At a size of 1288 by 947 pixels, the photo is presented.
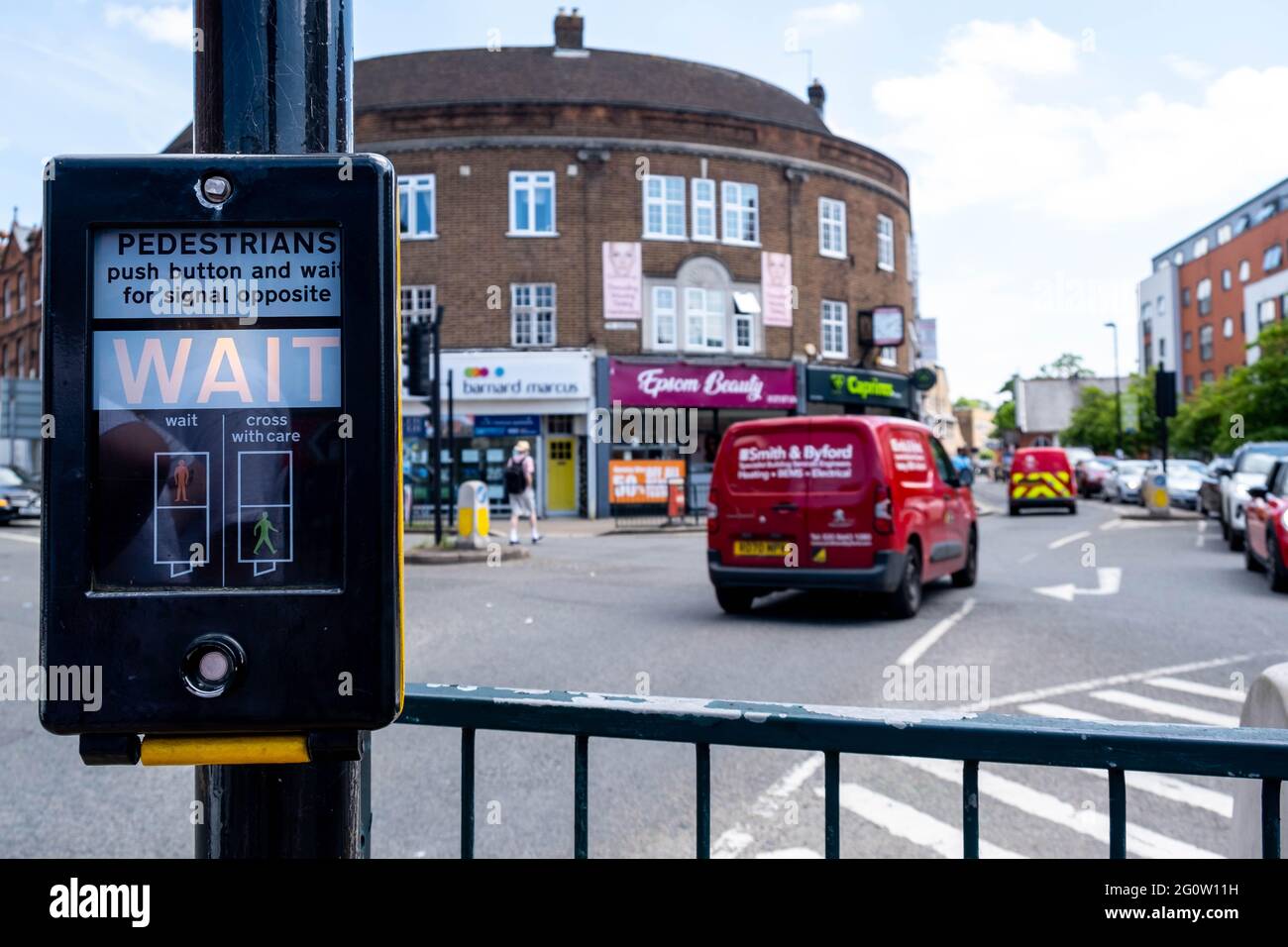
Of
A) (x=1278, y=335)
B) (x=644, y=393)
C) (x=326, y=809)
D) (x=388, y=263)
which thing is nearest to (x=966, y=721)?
(x=326, y=809)

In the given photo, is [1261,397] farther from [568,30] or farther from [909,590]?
[909,590]

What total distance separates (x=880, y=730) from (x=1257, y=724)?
0.97m

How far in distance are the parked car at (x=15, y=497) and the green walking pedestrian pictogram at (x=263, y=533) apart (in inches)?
1071

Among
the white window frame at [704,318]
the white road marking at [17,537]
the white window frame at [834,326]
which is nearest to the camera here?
the white road marking at [17,537]

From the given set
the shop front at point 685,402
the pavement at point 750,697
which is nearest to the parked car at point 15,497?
the pavement at point 750,697

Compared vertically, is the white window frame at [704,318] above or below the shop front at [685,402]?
above

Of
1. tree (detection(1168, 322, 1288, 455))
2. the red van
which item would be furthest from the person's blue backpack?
tree (detection(1168, 322, 1288, 455))

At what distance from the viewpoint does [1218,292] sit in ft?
221

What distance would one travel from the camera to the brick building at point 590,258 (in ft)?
97.3

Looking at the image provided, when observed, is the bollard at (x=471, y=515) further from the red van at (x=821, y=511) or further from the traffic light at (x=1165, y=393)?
the traffic light at (x=1165, y=393)

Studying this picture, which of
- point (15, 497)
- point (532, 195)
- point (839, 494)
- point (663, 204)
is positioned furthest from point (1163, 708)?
point (532, 195)

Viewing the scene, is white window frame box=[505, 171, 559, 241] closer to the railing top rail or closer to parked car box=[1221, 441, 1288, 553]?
parked car box=[1221, 441, 1288, 553]

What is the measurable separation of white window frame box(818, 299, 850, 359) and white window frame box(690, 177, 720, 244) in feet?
14.4
